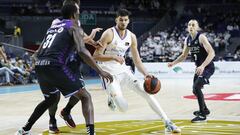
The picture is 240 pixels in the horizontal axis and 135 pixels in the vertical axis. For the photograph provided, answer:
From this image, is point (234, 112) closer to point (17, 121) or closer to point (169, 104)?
point (169, 104)

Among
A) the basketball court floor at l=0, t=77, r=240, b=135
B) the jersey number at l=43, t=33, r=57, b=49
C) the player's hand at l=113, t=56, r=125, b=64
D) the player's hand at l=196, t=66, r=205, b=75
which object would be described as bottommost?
the basketball court floor at l=0, t=77, r=240, b=135

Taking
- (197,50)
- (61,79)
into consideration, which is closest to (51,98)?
(61,79)

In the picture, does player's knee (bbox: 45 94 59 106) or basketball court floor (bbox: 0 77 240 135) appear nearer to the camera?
player's knee (bbox: 45 94 59 106)

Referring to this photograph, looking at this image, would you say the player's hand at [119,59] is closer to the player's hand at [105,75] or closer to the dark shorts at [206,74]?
the player's hand at [105,75]

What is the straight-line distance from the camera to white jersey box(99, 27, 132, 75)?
23.8 feet

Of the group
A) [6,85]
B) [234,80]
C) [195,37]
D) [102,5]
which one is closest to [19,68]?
[6,85]

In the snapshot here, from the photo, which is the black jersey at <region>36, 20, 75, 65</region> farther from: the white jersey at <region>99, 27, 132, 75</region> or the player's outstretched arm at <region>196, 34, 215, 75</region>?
the player's outstretched arm at <region>196, 34, 215, 75</region>

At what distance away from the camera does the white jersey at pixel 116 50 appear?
725cm

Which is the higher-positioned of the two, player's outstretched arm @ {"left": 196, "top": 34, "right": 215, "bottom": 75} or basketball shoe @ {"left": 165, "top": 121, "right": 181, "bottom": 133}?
player's outstretched arm @ {"left": 196, "top": 34, "right": 215, "bottom": 75}

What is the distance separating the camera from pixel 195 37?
27.8 ft

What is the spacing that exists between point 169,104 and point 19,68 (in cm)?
1013

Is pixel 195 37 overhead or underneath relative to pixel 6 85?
overhead

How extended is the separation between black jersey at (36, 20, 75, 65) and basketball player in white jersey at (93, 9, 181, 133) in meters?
1.10

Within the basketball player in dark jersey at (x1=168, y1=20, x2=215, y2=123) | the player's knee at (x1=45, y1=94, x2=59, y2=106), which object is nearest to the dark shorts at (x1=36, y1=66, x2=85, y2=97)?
the player's knee at (x1=45, y1=94, x2=59, y2=106)
